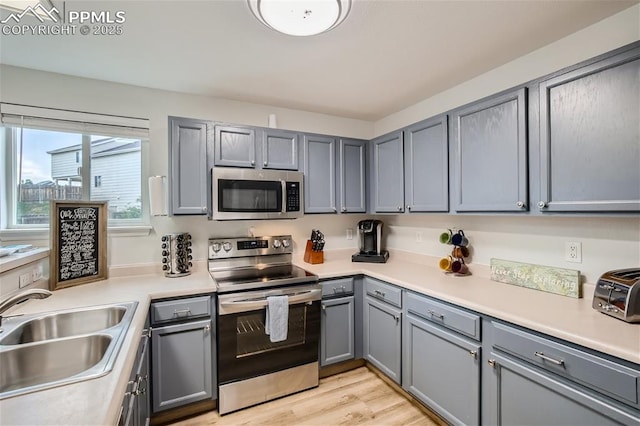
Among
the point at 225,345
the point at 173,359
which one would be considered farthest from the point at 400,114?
the point at 173,359

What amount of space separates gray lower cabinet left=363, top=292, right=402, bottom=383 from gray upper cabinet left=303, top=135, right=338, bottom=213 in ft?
2.98

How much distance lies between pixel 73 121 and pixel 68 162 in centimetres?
32

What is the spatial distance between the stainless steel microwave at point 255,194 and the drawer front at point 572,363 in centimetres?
167

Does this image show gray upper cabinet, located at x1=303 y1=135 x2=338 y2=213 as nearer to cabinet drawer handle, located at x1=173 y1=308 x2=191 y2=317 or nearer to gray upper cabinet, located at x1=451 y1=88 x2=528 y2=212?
gray upper cabinet, located at x1=451 y1=88 x2=528 y2=212

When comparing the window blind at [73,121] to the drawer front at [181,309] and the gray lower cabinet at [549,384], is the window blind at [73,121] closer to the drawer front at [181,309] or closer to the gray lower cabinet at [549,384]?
the drawer front at [181,309]

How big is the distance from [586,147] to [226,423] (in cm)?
260

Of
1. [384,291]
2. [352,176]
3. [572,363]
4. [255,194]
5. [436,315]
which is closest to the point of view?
[572,363]

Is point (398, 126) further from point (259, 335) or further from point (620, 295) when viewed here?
point (259, 335)

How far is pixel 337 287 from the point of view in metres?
2.39

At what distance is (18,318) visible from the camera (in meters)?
1.36

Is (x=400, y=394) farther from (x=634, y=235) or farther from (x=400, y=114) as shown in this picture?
(x=400, y=114)

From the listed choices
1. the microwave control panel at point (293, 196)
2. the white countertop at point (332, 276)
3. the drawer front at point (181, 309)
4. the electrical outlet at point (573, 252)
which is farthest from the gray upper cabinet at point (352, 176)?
the electrical outlet at point (573, 252)

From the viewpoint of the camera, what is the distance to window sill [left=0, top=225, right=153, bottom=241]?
77.5 inches

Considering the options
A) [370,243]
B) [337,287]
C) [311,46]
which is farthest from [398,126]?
[337,287]
